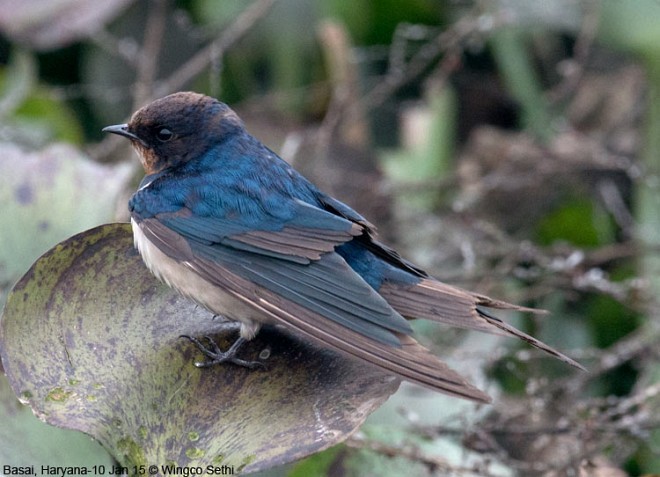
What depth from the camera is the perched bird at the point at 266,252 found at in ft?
5.21

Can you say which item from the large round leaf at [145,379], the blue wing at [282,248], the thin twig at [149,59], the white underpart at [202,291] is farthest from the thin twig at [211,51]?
the large round leaf at [145,379]

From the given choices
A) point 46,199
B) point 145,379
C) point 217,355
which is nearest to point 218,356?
point 217,355

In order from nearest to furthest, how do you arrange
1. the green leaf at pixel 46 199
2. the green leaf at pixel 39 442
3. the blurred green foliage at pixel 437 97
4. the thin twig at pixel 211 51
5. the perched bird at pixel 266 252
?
the green leaf at pixel 39 442, the perched bird at pixel 266 252, the green leaf at pixel 46 199, the blurred green foliage at pixel 437 97, the thin twig at pixel 211 51

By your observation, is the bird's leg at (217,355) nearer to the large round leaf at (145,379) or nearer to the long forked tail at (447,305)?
the large round leaf at (145,379)

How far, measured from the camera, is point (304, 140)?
320cm

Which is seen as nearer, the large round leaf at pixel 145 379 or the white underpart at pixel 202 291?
the large round leaf at pixel 145 379

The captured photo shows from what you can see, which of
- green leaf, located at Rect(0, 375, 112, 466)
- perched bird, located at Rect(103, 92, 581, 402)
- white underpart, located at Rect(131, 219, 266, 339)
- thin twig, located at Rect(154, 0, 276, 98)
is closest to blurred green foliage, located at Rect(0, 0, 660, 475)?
thin twig, located at Rect(154, 0, 276, 98)

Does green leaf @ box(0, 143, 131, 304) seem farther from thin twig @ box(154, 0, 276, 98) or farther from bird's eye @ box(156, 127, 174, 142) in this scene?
thin twig @ box(154, 0, 276, 98)

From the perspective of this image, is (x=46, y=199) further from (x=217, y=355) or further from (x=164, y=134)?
(x=217, y=355)

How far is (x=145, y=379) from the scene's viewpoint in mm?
1470

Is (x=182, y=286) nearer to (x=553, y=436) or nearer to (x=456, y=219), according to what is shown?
(x=553, y=436)

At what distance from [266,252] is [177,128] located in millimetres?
385

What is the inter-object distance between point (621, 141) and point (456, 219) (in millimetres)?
834

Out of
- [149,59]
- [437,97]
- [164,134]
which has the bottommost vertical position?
[437,97]
